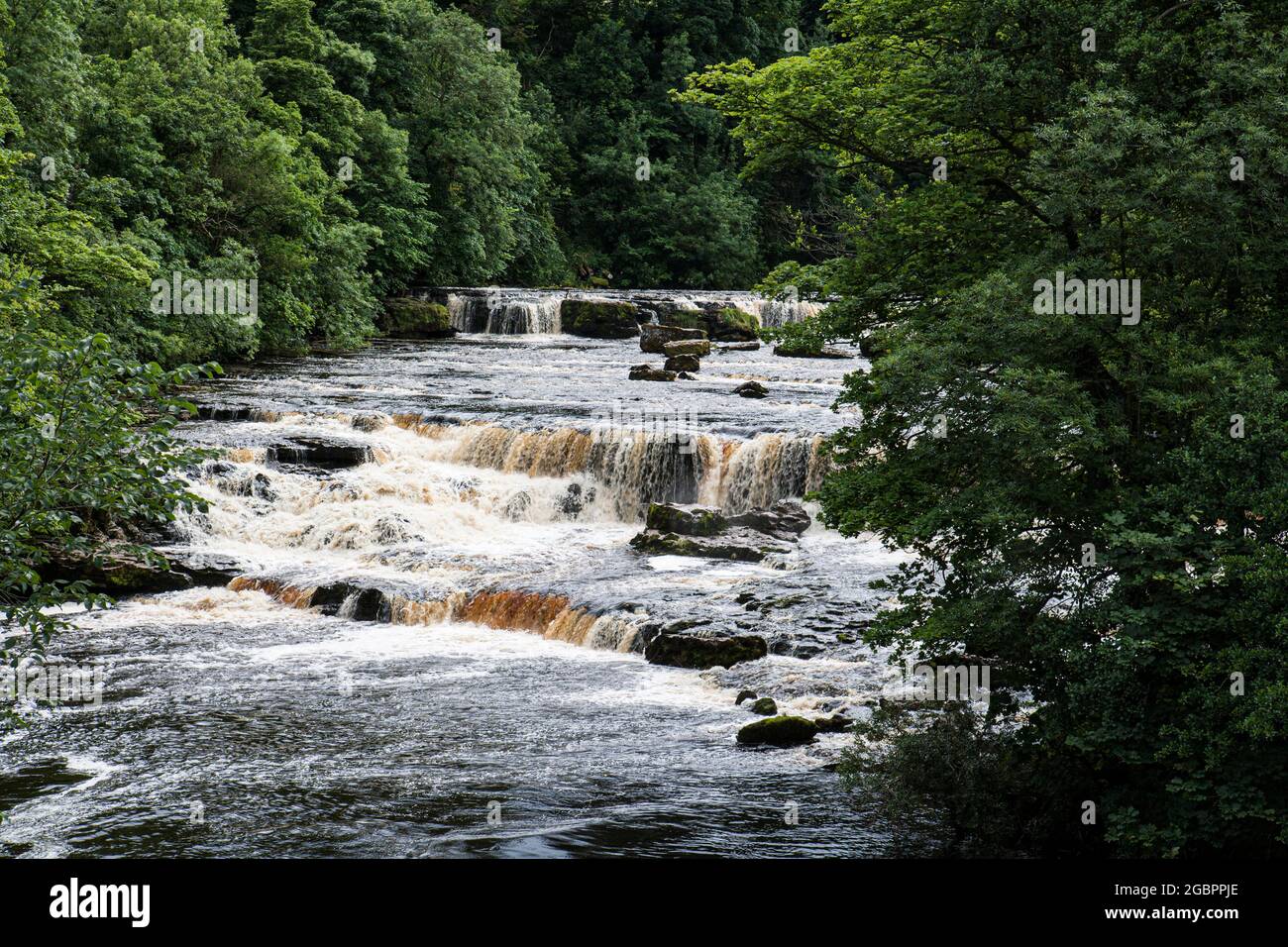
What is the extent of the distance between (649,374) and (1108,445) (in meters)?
25.6

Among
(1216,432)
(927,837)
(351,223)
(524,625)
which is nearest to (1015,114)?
(1216,432)

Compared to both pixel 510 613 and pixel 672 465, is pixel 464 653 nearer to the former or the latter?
pixel 510 613

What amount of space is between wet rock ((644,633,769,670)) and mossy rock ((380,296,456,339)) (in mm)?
31045

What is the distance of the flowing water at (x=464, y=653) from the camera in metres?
11.4

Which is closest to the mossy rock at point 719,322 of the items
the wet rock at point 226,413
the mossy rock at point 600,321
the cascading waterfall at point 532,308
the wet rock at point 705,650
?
the cascading waterfall at point 532,308

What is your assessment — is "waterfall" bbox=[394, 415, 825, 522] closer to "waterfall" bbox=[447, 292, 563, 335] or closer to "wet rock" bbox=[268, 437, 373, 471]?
"wet rock" bbox=[268, 437, 373, 471]

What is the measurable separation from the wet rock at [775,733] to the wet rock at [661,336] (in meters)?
28.4

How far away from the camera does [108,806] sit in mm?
11672

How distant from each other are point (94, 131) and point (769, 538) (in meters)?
20.0

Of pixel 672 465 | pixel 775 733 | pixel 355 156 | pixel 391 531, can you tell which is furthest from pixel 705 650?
pixel 355 156

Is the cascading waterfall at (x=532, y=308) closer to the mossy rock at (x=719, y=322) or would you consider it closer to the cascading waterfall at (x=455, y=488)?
the mossy rock at (x=719, y=322)

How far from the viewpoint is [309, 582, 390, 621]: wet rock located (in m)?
18.8

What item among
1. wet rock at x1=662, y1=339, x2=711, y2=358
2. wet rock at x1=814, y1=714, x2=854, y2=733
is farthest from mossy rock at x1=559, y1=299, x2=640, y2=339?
wet rock at x1=814, y1=714, x2=854, y2=733
